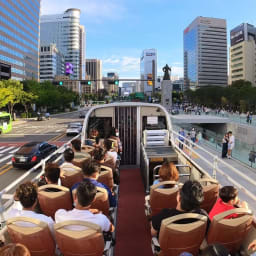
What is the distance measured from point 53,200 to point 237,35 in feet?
576

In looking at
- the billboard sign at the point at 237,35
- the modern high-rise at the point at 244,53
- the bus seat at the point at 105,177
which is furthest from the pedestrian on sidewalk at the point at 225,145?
the billboard sign at the point at 237,35

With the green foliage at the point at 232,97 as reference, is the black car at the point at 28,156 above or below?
below

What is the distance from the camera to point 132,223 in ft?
19.0

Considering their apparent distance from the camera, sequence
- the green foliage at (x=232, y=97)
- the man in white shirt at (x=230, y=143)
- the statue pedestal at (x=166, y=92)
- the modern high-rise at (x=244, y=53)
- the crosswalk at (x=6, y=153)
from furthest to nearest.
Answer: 1. the modern high-rise at (x=244, y=53)
2. the green foliage at (x=232, y=97)
3. the statue pedestal at (x=166, y=92)
4. the crosswalk at (x=6, y=153)
5. the man in white shirt at (x=230, y=143)

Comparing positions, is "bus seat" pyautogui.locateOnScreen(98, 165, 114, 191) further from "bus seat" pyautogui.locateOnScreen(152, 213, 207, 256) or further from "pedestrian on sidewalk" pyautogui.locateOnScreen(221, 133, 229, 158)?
"pedestrian on sidewalk" pyautogui.locateOnScreen(221, 133, 229, 158)

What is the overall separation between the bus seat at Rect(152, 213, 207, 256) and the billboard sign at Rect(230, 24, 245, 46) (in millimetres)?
A: 169328

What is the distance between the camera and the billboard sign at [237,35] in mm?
153025

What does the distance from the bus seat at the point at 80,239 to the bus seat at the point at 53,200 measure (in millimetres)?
1073

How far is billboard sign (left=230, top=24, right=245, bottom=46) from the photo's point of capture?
502 feet

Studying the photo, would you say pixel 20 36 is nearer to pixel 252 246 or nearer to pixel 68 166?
pixel 68 166

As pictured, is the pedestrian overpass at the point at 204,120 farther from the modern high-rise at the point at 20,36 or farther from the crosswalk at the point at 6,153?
the modern high-rise at the point at 20,36

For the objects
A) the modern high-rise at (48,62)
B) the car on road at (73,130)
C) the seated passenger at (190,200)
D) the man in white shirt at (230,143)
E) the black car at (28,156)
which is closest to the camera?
the seated passenger at (190,200)

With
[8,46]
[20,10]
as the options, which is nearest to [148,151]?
[8,46]

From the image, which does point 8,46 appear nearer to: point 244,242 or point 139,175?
point 139,175
